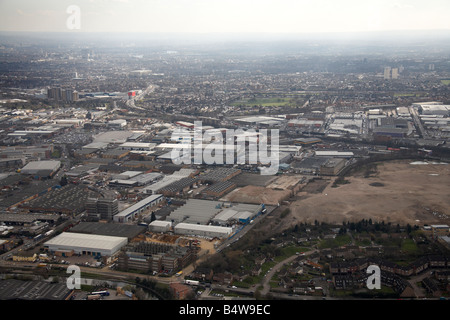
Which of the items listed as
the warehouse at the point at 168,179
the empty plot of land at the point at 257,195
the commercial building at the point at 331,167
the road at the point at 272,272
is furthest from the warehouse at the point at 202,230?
the commercial building at the point at 331,167

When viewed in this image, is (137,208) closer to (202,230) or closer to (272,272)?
(202,230)

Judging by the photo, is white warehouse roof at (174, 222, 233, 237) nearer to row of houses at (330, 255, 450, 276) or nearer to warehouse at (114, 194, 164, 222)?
warehouse at (114, 194, 164, 222)

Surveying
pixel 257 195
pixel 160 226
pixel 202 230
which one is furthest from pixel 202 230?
pixel 257 195

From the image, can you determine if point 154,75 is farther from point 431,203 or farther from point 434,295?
point 434,295

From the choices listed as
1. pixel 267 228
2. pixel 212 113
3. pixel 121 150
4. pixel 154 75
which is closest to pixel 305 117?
pixel 212 113

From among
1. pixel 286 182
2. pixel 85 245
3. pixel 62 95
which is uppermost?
pixel 62 95

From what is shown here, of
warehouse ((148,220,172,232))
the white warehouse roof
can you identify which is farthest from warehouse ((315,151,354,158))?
warehouse ((148,220,172,232))
